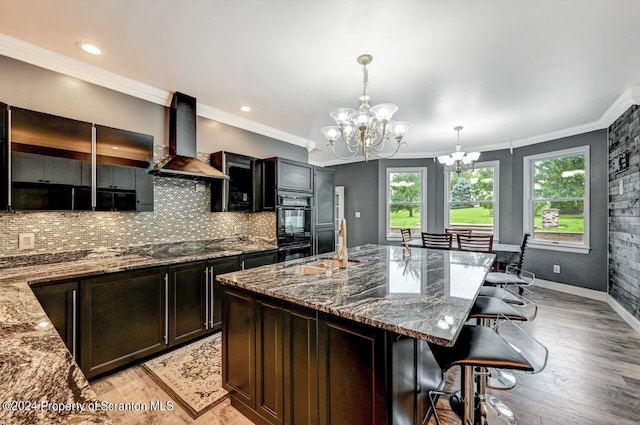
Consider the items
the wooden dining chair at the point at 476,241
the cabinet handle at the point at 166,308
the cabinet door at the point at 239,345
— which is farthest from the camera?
the wooden dining chair at the point at 476,241

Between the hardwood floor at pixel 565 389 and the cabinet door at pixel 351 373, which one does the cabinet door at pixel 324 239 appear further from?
the cabinet door at pixel 351 373

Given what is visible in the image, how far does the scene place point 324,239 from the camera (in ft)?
14.6

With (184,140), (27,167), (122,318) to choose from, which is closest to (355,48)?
(184,140)

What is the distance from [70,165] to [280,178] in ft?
6.94

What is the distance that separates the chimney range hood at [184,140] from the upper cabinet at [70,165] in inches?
11.0

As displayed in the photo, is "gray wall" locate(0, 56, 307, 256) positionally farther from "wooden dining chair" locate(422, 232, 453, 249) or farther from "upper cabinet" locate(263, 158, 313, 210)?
"wooden dining chair" locate(422, 232, 453, 249)

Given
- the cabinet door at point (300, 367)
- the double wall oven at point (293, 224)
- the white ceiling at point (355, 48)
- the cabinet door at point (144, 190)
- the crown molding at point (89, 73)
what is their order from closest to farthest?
1. the cabinet door at point (300, 367)
2. the white ceiling at point (355, 48)
3. the crown molding at point (89, 73)
4. the cabinet door at point (144, 190)
5. the double wall oven at point (293, 224)

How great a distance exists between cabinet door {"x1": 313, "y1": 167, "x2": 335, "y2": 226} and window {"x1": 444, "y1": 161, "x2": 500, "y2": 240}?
301cm

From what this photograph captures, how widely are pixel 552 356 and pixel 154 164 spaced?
439 cm

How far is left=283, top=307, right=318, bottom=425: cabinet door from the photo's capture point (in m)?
1.45

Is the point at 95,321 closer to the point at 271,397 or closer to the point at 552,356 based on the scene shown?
the point at 271,397

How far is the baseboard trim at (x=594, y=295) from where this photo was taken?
129 inches

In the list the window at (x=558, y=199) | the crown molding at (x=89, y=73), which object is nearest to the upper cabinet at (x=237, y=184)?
the crown molding at (x=89, y=73)

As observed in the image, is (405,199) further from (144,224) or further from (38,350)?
(38,350)
